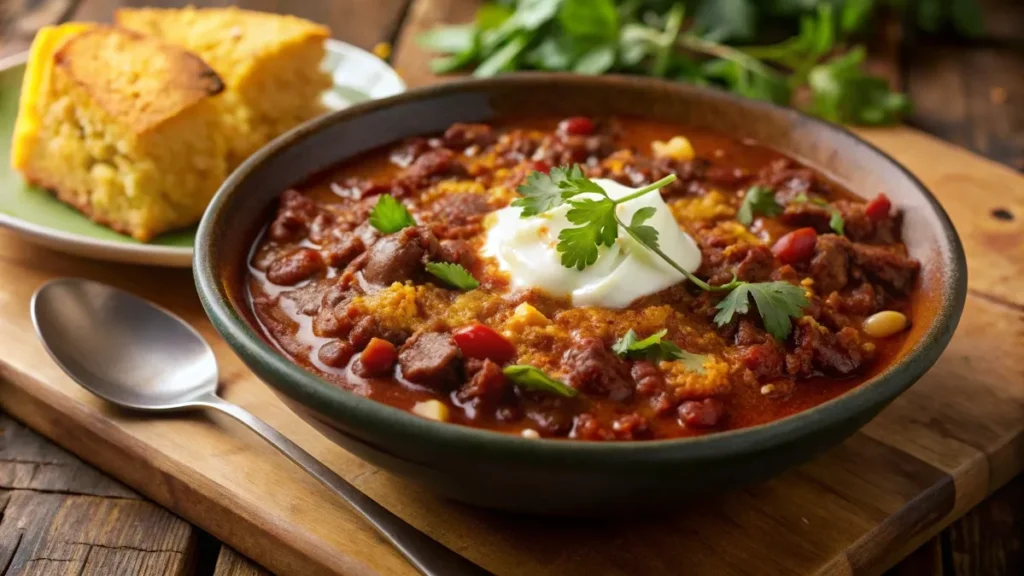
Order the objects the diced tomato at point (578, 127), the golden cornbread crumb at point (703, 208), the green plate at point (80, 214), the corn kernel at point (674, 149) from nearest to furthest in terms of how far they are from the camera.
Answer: the golden cornbread crumb at point (703, 208)
the green plate at point (80, 214)
the corn kernel at point (674, 149)
the diced tomato at point (578, 127)

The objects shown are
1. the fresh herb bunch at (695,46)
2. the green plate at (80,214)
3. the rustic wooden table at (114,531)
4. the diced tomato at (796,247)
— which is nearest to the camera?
the rustic wooden table at (114,531)

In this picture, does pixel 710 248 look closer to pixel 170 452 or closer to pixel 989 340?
pixel 989 340

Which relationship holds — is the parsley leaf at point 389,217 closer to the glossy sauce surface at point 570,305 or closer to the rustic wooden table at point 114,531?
the glossy sauce surface at point 570,305

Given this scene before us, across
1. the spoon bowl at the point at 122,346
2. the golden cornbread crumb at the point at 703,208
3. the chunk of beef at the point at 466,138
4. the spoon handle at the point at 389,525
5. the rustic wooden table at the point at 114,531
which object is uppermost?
the golden cornbread crumb at the point at 703,208

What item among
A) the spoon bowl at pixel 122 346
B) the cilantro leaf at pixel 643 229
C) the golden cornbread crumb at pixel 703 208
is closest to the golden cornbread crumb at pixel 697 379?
the cilantro leaf at pixel 643 229

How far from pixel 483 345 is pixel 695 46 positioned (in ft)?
12.1

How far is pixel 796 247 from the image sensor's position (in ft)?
12.0

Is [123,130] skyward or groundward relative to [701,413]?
groundward

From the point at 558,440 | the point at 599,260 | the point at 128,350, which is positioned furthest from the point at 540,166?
the point at 558,440

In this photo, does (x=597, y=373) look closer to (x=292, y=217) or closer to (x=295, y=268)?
(x=295, y=268)

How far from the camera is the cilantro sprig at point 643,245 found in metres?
3.31

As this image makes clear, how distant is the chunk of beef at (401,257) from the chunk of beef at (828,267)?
4.18ft

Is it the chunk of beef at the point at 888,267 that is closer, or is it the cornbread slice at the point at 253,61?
the chunk of beef at the point at 888,267

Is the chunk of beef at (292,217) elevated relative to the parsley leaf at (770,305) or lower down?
lower down
